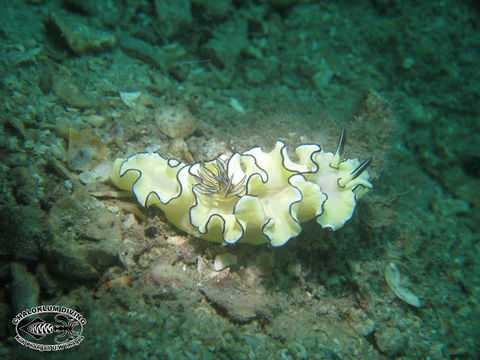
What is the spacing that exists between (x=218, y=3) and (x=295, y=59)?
1858 mm

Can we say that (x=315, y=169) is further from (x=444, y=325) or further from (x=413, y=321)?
(x=444, y=325)

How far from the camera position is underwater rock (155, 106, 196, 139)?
4.02 metres

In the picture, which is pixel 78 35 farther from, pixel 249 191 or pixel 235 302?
pixel 235 302

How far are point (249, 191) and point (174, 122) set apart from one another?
5.55ft

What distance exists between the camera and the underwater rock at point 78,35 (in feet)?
13.7

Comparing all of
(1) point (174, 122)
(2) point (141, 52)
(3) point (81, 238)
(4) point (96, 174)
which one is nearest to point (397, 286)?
(1) point (174, 122)

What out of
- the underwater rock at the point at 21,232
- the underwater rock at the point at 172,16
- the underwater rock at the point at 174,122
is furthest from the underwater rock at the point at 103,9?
the underwater rock at the point at 21,232

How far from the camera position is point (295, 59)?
563 centimetres

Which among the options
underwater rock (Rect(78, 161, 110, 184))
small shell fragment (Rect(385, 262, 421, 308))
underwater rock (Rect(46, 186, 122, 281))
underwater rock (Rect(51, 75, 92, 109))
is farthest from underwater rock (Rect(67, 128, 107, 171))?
small shell fragment (Rect(385, 262, 421, 308))

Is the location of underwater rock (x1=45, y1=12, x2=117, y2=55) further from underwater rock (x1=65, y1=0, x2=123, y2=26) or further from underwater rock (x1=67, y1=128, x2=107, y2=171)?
underwater rock (x1=67, y1=128, x2=107, y2=171)

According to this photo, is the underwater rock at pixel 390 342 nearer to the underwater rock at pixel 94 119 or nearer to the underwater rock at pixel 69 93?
the underwater rock at pixel 94 119

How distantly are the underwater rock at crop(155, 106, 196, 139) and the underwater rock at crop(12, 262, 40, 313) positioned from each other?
2329 millimetres

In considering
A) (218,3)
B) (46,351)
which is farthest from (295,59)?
(46,351)

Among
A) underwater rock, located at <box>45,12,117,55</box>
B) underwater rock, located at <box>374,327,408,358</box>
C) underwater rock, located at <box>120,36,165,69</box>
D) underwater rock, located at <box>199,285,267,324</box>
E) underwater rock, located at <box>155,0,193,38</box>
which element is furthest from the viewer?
underwater rock, located at <box>155,0,193,38</box>
